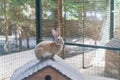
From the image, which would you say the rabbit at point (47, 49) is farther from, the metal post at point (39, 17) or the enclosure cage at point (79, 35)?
the enclosure cage at point (79, 35)

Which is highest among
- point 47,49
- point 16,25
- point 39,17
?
point 39,17

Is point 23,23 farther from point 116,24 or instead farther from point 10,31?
point 116,24

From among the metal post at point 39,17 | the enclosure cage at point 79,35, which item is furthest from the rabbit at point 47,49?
the enclosure cage at point 79,35

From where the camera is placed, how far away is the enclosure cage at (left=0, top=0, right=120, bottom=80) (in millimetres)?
3678

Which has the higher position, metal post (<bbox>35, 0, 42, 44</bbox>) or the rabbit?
metal post (<bbox>35, 0, 42, 44</bbox>)

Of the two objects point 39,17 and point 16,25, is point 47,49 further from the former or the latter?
point 16,25

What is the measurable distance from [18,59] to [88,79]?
103cm

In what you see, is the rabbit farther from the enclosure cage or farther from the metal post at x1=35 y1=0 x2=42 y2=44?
the enclosure cage

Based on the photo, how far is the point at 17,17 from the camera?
428 cm

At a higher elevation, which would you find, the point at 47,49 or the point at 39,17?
the point at 39,17

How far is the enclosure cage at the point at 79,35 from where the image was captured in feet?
12.1

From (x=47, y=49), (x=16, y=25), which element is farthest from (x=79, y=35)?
(x=47, y=49)

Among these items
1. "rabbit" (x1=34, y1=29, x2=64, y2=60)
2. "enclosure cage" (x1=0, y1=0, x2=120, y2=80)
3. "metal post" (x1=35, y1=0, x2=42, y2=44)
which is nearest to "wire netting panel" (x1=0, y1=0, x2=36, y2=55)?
"enclosure cage" (x1=0, y1=0, x2=120, y2=80)

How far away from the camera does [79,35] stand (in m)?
3.68
